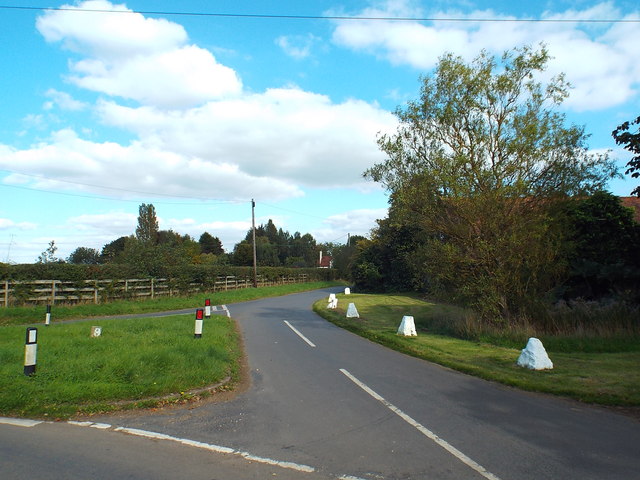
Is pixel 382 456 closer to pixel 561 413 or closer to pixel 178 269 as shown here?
pixel 561 413

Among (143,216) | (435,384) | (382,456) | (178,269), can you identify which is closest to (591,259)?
(435,384)

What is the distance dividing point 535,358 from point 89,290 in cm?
2357

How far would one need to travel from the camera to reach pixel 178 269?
34062 millimetres

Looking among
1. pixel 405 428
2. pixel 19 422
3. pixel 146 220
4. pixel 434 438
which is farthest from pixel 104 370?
pixel 146 220

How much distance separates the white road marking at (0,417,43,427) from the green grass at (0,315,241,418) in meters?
0.20

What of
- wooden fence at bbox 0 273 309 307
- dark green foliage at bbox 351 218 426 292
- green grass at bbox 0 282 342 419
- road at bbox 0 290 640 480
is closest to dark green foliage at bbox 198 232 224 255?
dark green foliage at bbox 351 218 426 292

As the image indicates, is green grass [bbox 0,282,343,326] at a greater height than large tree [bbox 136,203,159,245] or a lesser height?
lesser

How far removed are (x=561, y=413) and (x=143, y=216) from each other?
83.3 metres

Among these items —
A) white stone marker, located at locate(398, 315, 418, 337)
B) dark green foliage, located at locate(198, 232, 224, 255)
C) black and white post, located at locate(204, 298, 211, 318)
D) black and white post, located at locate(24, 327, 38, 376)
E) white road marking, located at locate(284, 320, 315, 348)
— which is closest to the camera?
black and white post, located at locate(24, 327, 38, 376)

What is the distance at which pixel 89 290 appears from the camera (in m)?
25.8

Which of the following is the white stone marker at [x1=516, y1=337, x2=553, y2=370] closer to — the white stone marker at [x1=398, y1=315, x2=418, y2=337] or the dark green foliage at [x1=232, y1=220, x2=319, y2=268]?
the white stone marker at [x1=398, y1=315, x2=418, y2=337]

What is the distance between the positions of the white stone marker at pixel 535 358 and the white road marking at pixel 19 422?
328 inches

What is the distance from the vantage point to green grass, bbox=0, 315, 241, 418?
22.2 ft

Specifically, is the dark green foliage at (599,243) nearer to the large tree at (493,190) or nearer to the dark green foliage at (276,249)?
the large tree at (493,190)
